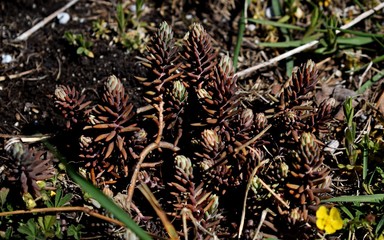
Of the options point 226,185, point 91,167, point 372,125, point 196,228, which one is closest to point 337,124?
point 372,125

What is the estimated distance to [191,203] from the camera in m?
2.62

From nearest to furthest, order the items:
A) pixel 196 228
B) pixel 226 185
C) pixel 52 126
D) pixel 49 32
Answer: pixel 196 228 < pixel 226 185 < pixel 52 126 < pixel 49 32

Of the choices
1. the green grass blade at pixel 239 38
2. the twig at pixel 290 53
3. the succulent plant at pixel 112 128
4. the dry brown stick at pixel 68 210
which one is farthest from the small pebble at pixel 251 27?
the dry brown stick at pixel 68 210

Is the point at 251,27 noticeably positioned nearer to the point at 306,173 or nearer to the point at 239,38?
the point at 239,38

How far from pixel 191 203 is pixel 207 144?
27 cm

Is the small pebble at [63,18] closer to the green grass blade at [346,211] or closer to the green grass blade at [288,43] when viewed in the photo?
the green grass blade at [288,43]

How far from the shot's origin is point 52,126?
3330mm

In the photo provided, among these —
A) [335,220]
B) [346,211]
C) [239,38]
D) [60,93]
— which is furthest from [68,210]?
[239,38]

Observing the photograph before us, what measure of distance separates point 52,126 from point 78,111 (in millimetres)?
590

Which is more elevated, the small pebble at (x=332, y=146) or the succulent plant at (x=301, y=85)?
the succulent plant at (x=301, y=85)


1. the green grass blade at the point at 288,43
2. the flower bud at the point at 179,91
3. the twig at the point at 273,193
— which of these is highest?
the flower bud at the point at 179,91

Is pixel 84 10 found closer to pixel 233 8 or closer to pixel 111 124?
pixel 233 8

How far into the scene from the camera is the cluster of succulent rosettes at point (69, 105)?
8.88ft

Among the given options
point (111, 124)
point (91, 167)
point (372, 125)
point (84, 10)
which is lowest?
point (372, 125)
